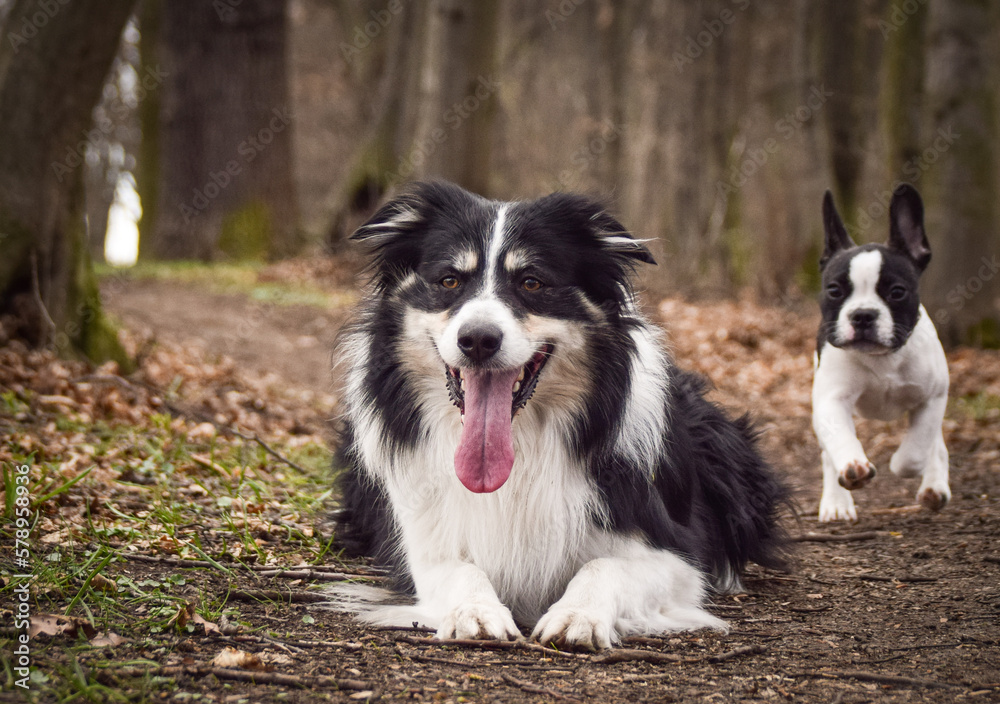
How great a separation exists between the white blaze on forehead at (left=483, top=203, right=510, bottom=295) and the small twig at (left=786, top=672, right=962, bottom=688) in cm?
167

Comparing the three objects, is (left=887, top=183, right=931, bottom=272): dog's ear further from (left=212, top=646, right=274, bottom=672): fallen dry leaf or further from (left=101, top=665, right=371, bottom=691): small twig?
(left=212, top=646, right=274, bottom=672): fallen dry leaf

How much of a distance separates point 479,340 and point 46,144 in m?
4.24

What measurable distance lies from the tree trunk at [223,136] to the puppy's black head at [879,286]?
472 inches

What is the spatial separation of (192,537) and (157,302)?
7.88 metres

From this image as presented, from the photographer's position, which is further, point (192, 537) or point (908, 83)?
point (908, 83)

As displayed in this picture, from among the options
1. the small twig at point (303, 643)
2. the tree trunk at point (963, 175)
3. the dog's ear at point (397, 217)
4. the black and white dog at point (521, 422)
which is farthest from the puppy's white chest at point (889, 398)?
the tree trunk at point (963, 175)

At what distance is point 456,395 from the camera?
339 cm

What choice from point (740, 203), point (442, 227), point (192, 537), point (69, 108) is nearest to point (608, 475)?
point (442, 227)

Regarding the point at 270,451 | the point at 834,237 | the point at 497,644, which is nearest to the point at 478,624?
the point at 497,644

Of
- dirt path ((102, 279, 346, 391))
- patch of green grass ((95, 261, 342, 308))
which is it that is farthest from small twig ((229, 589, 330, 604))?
patch of green grass ((95, 261, 342, 308))

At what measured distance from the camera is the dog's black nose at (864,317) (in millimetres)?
4605

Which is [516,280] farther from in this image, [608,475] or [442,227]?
[608,475]

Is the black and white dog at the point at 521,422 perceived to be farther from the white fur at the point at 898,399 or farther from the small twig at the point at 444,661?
the white fur at the point at 898,399

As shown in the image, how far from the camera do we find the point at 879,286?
4711mm
